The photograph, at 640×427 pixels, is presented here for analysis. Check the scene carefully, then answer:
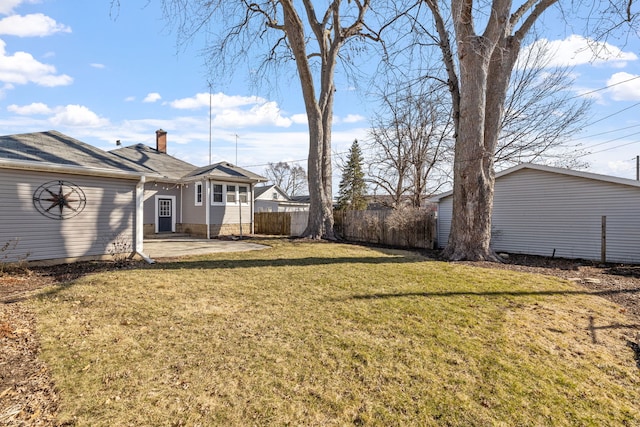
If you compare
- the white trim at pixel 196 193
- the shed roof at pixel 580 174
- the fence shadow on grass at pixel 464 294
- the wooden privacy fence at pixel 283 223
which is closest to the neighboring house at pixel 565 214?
the shed roof at pixel 580 174

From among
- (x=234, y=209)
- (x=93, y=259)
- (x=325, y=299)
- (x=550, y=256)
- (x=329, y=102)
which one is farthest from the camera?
(x=234, y=209)

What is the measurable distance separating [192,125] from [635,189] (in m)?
22.8

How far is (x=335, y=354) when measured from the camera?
3.11m

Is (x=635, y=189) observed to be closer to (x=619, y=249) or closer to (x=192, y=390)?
(x=619, y=249)

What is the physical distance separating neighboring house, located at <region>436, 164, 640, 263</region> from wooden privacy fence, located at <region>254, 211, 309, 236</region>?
28.2ft

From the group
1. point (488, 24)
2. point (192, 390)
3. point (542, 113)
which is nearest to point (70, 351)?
point (192, 390)

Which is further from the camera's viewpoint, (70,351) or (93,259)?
(93,259)

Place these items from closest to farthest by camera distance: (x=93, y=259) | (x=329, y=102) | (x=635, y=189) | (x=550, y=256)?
1. (x=93, y=259)
2. (x=635, y=189)
3. (x=550, y=256)
4. (x=329, y=102)

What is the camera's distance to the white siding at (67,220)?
6.86 m

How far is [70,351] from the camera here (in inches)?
120

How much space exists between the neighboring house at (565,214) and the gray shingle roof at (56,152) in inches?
494

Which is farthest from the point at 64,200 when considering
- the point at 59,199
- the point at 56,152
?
the point at 56,152

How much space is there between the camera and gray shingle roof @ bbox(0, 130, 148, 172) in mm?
6941

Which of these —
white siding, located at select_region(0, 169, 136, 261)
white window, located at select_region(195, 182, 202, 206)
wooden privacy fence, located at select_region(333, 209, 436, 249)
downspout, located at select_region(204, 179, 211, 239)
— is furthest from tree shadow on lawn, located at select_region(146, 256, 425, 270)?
white window, located at select_region(195, 182, 202, 206)
